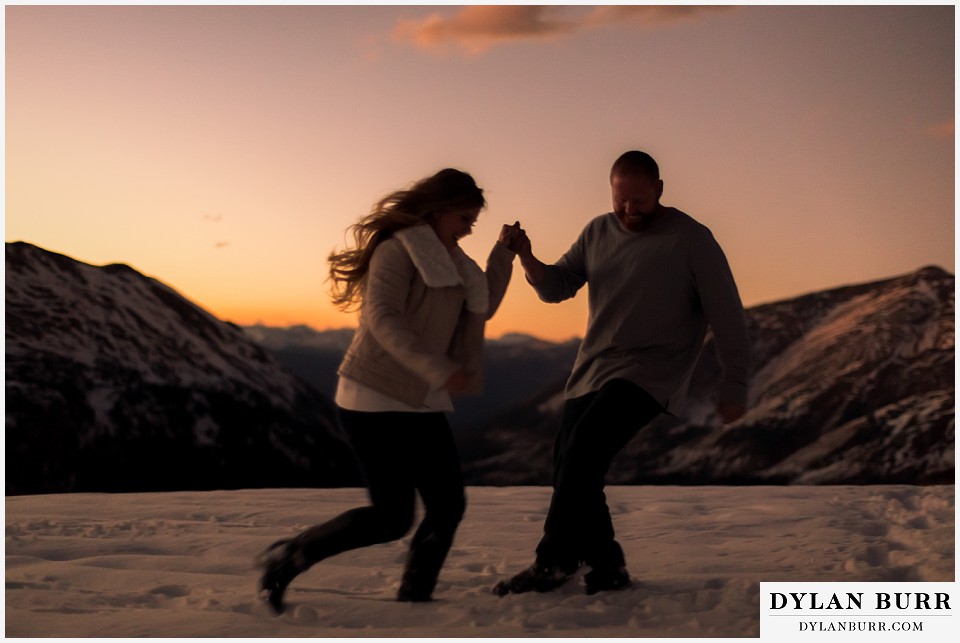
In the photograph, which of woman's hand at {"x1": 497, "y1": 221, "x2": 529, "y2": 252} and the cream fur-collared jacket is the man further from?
the cream fur-collared jacket

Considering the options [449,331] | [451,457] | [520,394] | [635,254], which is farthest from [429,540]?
[520,394]

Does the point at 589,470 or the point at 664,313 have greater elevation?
the point at 664,313

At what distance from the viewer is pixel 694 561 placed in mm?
4344

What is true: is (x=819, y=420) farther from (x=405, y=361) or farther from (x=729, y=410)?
(x=405, y=361)

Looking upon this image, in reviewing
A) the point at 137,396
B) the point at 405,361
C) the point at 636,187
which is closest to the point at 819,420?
the point at 137,396

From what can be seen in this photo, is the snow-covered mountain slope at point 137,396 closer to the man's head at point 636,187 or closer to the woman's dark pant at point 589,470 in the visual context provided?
the woman's dark pant at point 589,470

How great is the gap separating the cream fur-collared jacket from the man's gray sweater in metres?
0.51

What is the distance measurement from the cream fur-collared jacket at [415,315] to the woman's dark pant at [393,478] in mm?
102

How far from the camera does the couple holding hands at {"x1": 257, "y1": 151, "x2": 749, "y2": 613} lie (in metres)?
3.28

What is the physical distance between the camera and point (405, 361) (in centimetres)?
315

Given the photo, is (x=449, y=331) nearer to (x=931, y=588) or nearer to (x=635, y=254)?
(x=635, y=254)

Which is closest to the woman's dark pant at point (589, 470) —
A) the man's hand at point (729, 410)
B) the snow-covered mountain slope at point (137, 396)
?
the man's hand at point (729, 410)

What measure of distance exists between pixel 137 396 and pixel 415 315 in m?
5.24

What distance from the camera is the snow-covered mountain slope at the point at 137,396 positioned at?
7625 millimetres
